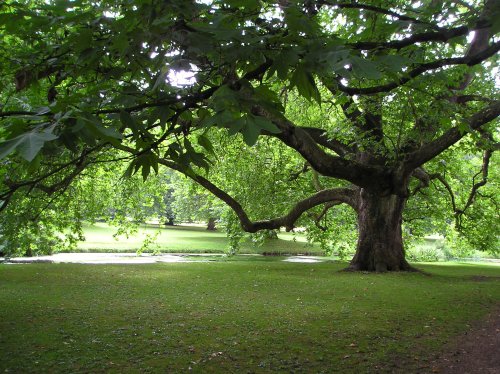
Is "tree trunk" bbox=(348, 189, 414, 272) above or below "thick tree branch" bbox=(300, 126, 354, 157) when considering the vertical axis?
below

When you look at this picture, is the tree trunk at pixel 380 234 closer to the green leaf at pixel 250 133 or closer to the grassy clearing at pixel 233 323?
the grassy clearing at pixel 233 323

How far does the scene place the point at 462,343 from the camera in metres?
6.52

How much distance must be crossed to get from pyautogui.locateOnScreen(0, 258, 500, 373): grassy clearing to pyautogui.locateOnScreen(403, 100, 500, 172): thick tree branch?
9.60 ft

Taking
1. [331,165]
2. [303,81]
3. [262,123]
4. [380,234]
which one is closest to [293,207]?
[380,234]

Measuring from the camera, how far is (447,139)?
30.9ft

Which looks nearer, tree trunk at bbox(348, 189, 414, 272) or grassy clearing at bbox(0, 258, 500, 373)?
grassy clearing at bbox(0, 258, 500, 373)

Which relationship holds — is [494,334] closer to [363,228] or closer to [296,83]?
[296,83]

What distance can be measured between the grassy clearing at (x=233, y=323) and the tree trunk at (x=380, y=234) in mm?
2406

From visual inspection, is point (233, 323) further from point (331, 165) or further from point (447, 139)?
Answer: point (447, 139)

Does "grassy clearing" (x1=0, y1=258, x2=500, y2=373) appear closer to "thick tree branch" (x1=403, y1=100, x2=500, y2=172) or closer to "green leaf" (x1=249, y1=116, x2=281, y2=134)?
"thick tree branch" (x1=403, y1=100, x2=500, y2=172)

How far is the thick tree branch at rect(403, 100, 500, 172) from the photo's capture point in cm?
855

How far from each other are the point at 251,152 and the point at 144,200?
186 inches

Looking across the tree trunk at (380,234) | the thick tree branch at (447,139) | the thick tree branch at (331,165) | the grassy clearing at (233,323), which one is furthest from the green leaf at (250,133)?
the tree trunk at (380,234)

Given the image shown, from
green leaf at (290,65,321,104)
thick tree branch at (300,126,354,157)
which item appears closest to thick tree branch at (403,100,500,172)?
thick tree branch at (300,126,354,157)
